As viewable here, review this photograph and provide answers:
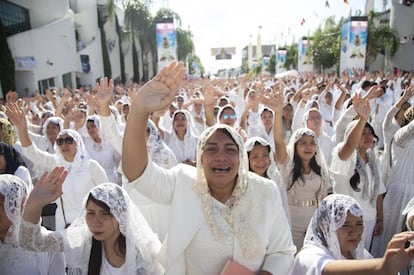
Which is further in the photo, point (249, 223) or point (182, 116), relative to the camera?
point (182, 116)

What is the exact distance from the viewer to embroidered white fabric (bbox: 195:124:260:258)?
1700 mm

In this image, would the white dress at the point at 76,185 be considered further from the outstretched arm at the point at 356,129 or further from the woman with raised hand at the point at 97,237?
the outstretched arm at the point at 356,129

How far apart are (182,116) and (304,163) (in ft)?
6.41

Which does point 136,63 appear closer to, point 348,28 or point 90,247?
point 348,28

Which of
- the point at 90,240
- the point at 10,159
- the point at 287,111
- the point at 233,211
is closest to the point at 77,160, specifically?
the point at 10,159

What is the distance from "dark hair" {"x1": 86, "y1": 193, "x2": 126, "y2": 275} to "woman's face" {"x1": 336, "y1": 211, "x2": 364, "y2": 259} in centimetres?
114

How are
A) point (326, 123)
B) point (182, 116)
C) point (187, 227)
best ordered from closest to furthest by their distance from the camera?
point (187, 227) < point (182, 116) < point (326, 123)

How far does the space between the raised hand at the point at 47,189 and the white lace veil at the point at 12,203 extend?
0.15m

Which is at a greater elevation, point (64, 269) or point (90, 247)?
point (90, 247)

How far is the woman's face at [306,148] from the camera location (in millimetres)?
2969

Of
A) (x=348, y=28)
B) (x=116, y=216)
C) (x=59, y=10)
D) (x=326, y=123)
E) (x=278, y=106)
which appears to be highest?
(x=59, y=10)

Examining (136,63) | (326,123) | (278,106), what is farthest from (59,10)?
(278,106)

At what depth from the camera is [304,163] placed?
301 cm

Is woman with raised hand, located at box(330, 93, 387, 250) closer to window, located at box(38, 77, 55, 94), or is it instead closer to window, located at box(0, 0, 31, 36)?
window, located at box(0, 0, 31, 36)
